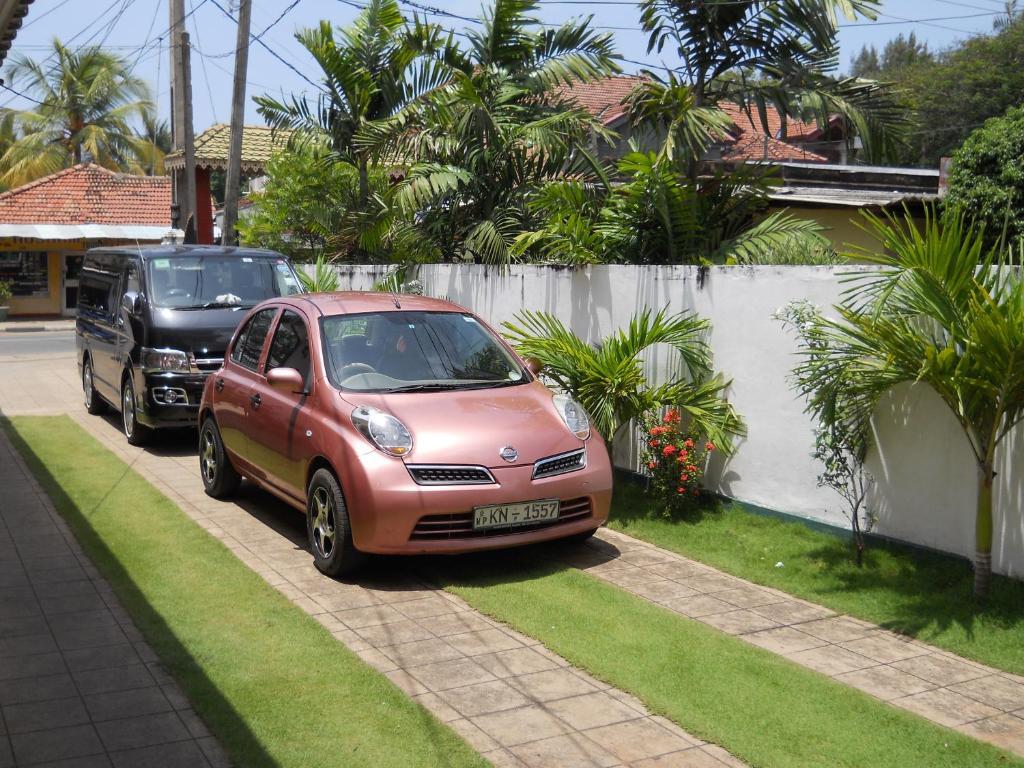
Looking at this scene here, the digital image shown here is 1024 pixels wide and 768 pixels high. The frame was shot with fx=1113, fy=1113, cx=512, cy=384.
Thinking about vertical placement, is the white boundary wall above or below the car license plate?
above

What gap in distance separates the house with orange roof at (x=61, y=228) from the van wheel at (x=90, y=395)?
857 inches

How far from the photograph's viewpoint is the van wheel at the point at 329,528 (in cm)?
679

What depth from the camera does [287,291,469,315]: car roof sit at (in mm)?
8062

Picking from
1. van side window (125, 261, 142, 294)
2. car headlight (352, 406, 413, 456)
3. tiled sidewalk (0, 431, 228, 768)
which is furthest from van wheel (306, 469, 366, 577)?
van side window (125, 261, 142, 294)

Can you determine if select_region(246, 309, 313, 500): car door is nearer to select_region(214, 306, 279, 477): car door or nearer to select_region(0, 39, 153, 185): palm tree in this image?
select_region(214, 306, 279, 477): car door

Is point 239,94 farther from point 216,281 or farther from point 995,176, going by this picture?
point 995,176

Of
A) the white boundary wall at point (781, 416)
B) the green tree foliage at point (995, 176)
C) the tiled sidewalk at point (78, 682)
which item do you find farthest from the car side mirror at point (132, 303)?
the green tree foliage at point (995, 176)

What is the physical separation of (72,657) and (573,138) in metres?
8.10

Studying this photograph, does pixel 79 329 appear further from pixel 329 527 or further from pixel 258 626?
pixel 258 626

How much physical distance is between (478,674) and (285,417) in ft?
9.64

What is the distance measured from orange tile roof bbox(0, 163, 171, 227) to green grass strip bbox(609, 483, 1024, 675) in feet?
102

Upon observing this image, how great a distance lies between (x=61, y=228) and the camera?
113 feet

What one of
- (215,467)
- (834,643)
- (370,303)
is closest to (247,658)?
(834,643)

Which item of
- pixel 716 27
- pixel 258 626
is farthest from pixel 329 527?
pixel 716 27
